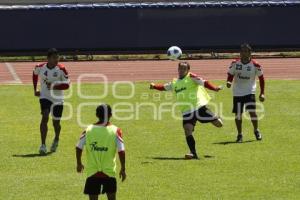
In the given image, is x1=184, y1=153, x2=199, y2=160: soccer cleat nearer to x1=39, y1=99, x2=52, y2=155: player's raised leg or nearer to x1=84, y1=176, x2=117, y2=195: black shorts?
x1=39, y1=99, x2=52, y2=155: player's raised leg

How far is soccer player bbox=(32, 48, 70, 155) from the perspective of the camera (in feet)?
56.2

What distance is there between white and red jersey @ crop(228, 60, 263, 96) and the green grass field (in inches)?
48.2

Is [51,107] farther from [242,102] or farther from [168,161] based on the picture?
[242,102]

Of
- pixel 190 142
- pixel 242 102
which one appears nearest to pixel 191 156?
pixel 190 142

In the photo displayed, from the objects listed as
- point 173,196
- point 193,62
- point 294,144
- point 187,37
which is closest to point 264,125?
point 294,144

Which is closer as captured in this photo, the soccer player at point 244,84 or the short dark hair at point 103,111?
the short dark hair at point 103,111

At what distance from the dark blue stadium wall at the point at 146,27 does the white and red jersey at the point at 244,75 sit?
31.6 metres

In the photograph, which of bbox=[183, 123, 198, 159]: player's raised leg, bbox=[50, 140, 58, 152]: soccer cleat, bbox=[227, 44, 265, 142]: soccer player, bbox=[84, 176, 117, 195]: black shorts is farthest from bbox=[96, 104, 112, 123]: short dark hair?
bbox=[227, 44, 265, 142]: soccer player

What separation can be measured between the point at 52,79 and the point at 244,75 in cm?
478

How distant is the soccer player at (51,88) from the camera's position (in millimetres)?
17141

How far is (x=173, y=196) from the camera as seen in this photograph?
12.8 m

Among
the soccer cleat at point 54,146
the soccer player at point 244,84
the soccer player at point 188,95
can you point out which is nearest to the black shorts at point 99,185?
the soccer player at point 188,95

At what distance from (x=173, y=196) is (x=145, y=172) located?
216 cm

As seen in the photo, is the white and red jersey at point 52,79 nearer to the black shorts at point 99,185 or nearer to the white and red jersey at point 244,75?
the white and red jersey at point 244,75
